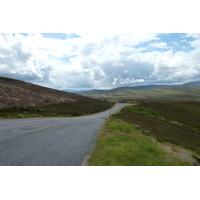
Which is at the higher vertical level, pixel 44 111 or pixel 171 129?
pixel 44 111

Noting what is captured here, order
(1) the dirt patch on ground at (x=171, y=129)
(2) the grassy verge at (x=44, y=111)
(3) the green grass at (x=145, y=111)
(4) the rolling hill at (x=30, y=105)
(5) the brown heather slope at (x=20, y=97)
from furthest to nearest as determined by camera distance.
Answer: (3) the green grass at (x=145, y=111) → (5) the brown heather slope at (x=20, y=97) → (4) the rolling hill at (x=30, y=105) → (2) the grassy verge at (x=44, y=111) → (1) the dirt patch on ground at (x=171, y=129)

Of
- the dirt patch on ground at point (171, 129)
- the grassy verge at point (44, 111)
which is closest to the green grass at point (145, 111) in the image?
the dirt patch on ground at point (171, 129)

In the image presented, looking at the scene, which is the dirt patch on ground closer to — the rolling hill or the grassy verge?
the grassy verge

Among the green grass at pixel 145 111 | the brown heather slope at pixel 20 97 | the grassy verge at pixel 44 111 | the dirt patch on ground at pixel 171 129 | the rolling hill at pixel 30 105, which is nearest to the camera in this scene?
the dirt patch on ground at pixel 171 129

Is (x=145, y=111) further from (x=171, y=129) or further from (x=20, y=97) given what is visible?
(x=20, y=97)

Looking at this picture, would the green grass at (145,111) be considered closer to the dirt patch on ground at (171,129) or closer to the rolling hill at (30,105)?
the dirt patch on ground at (171,129)

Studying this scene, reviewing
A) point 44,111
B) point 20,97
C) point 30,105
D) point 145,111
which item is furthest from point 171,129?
point 20,97

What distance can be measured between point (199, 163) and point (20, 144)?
13.4 metres

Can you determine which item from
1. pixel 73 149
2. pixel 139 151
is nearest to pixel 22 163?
pixel 73 149

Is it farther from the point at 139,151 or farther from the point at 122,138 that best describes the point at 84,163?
the point at 122,138

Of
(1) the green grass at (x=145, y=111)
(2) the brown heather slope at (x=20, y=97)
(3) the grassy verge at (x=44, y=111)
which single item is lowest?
(1) the green grass at (x=145, y=111)

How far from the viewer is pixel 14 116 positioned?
28.7 meters

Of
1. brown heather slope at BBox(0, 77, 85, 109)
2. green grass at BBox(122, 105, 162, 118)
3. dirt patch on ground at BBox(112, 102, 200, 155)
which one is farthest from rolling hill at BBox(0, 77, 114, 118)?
dirt patch on ground at BBox(112, 102, 200, 155)

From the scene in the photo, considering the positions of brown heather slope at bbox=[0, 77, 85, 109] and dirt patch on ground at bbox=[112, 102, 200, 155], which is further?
brown heather slope at bbox=[0, 77, 85, 109]
